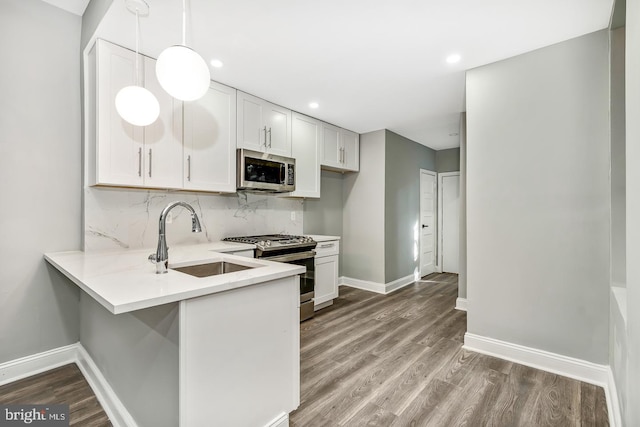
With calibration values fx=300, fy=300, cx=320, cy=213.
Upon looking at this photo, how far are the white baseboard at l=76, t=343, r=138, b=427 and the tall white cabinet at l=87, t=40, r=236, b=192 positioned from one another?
1320 mm

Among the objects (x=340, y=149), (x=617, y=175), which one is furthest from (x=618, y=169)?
(x=340, y=149)

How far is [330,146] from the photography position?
4254 mm

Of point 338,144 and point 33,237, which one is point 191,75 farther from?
point 338,144

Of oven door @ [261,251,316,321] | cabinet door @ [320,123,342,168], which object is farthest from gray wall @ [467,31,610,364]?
cabinet door @ [320,123,342,168]

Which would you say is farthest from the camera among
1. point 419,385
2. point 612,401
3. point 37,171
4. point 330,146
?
point 330,146

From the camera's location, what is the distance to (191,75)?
5.15 ft

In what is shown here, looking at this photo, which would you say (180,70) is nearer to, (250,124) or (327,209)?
(250,124)

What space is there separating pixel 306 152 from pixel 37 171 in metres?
2.58

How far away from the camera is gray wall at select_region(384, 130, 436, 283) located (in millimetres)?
4523

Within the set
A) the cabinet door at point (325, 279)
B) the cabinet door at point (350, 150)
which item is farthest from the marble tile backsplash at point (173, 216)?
the cabinet door at point (350, 150)

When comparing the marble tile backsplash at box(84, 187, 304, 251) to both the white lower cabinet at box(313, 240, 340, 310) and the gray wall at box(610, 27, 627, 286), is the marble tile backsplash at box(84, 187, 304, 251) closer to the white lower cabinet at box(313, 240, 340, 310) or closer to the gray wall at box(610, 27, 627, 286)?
the white lower cabinet at box(313, 240, 340, 310)

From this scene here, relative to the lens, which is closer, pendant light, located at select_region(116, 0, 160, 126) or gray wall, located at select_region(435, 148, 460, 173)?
pendant light, located at select_region(116, 0, 160, 126)

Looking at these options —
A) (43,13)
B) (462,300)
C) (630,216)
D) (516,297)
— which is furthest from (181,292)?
(462,300)

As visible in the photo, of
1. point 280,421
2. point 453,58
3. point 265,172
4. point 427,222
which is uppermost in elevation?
point 453,58
